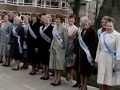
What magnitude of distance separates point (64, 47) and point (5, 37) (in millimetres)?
4076

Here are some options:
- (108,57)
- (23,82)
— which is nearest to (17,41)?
(23,82)

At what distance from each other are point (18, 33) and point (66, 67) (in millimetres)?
2774

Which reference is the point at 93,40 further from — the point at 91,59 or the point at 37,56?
the point at 37,56

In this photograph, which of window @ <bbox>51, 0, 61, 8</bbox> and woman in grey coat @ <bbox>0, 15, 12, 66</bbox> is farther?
window @ <bbox>51, 0, 61, 8</bbox>

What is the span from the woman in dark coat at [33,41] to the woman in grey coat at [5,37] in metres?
1.70

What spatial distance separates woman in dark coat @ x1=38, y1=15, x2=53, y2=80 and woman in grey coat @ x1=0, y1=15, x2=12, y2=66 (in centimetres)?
249

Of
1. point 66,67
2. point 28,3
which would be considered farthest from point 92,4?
point 66,67

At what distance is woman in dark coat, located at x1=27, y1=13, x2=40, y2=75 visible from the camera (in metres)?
12.6

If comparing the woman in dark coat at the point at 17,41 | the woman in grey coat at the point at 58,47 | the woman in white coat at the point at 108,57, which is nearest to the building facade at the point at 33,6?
the woman in dark coat at the point at 17,41

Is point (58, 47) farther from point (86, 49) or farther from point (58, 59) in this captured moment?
point (86, 49)

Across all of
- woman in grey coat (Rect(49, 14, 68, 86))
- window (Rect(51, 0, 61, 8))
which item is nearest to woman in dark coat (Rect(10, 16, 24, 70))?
woman in grey coat (Rect(49, 14, 68, 86))

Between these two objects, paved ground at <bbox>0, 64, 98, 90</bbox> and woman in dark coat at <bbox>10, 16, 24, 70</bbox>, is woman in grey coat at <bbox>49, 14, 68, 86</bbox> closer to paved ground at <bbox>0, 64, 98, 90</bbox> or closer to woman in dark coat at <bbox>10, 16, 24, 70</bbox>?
paved ground at <bbox>0, 64, 98, 90</bbox>

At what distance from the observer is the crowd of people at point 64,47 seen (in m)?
8.81

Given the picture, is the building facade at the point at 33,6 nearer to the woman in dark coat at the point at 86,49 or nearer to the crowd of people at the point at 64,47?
the crowd of people at the point at 64,47
